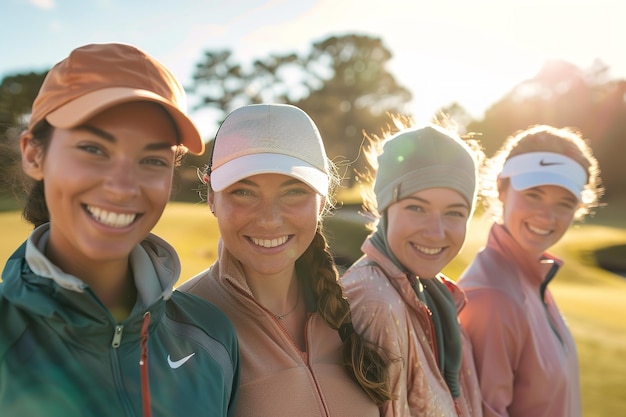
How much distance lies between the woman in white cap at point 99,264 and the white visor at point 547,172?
2.82 m

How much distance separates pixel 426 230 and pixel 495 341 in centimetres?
101

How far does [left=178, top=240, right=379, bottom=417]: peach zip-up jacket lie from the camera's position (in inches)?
97.3

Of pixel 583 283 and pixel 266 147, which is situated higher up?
pixel 266 147

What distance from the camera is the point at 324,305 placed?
2869mm

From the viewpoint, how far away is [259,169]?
2475 mm

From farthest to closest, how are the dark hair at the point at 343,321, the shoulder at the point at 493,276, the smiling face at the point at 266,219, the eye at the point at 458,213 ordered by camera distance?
the shoulder at the point at 493,276
the eye at the point at 458,213
the dark hair at the point at 343,321
the smiling face at the point at 266,219

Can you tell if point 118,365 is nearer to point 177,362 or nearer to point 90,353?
point 90,353

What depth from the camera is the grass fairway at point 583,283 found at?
6988mm

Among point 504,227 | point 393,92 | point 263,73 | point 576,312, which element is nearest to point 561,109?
point 393,92

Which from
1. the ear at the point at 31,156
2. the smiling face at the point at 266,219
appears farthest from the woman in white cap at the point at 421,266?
the ear at the point at 31,156

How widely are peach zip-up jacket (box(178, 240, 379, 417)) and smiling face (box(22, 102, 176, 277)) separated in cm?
70

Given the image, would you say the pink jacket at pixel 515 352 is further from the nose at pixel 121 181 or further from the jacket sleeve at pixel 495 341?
the nose at pixel 121 181

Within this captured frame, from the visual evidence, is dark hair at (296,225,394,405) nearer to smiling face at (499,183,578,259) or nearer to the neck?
the neck

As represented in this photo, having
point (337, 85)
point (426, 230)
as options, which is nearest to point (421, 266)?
point (426, 230)
